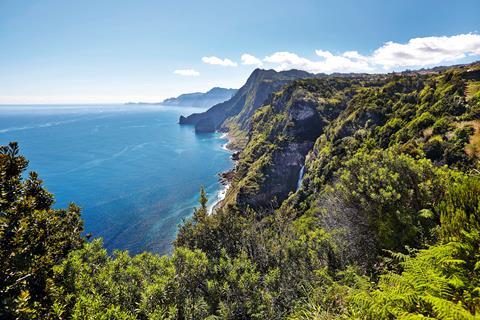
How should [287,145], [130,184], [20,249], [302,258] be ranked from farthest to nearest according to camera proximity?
[130,184], [287,145], [302,258], [20,249]

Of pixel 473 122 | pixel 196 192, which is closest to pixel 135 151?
pixel 196 192

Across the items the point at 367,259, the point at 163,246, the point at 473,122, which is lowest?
the point at 163,246

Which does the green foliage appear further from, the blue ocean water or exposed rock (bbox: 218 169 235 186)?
exposed rock (bbox: 218 169 235 186)

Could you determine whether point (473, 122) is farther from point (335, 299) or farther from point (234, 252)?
point (335, 299)

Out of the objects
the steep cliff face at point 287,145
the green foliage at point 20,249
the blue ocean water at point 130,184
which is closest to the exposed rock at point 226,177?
the blue ocean water at point 130,184

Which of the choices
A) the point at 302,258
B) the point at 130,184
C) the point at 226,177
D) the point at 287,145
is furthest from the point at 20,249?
the point at 226,177

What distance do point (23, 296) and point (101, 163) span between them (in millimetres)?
162079

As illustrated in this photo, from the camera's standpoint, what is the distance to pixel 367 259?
20.4 meters

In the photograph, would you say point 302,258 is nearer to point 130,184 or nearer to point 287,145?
point 287,145

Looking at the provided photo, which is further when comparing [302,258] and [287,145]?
[287,145]

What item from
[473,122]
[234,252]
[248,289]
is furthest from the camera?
[473,122]

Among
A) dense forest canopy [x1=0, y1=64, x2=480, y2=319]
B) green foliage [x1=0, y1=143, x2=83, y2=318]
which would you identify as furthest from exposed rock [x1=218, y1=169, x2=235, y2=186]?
green foliage [x1=0, y1=143, x2=83, y2=318]

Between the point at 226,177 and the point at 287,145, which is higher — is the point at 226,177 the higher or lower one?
the lower one

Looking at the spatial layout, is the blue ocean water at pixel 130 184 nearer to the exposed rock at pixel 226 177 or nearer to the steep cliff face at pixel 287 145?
the exposed rock at pixel 226 177
